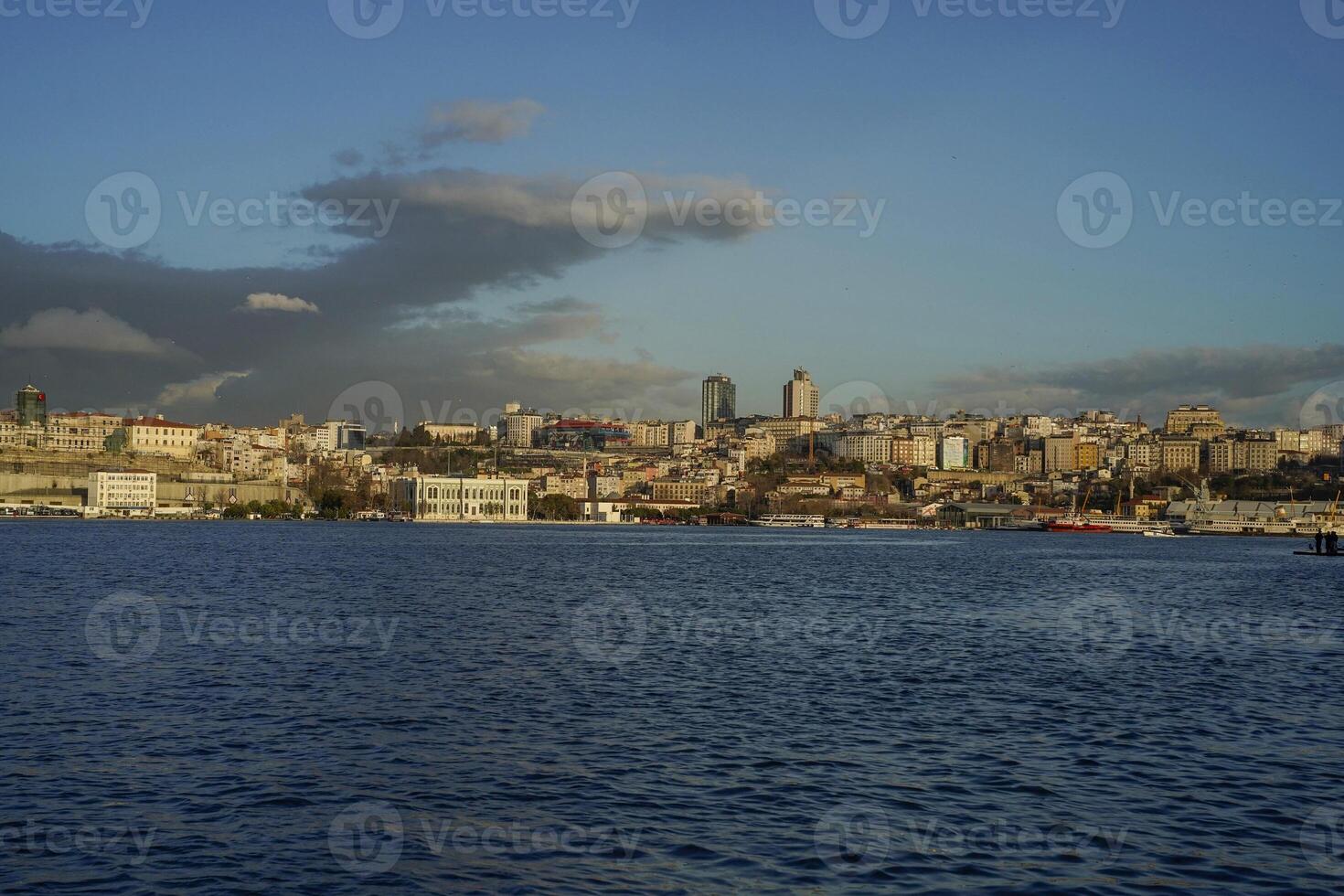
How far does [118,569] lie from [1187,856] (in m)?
40.4

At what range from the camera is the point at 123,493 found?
429 ft

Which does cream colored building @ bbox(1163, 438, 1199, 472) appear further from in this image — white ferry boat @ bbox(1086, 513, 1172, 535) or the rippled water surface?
the rippled water surface

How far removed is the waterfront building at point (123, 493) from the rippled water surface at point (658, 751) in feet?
358

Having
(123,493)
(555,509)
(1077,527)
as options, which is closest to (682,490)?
(555,509)

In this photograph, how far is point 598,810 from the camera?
10.7 m

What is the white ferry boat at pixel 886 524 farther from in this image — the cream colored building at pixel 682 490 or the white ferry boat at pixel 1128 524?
the cream colored building at pixel 682 490

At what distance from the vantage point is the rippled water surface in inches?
369

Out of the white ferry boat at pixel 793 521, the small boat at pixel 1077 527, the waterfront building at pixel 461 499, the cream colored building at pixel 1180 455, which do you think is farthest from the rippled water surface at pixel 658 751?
the cream colored building at pixel 1180 455

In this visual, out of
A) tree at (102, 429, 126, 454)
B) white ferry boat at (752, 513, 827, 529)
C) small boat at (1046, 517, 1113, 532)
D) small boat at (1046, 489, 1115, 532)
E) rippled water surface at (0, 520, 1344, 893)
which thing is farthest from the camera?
tree at (102, 429, 126, 454)

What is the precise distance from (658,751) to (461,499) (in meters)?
139

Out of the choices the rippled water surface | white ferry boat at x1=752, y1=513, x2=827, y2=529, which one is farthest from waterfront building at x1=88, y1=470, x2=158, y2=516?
the rippled water surface

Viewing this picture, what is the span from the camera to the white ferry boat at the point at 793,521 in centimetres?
14562

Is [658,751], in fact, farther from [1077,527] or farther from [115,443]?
[115,443]

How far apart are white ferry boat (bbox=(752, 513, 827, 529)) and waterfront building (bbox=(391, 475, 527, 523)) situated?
96.6ft
